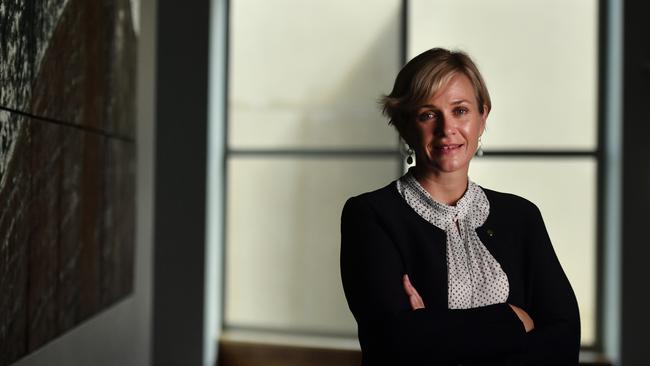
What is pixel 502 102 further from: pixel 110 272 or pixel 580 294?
pixel 110 272

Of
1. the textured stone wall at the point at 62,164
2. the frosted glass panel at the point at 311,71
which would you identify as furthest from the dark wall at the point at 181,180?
the textured stone wall at the point at 62,164

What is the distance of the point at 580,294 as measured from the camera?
4816 millimetres

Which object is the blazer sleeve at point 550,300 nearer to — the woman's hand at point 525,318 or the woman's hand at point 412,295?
the woman's hand at point 525,318

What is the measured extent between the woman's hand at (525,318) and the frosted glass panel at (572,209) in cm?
326

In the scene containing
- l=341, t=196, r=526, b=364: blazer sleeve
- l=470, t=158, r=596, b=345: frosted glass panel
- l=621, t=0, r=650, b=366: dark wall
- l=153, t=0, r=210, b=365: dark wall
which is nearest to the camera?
l=341, t=196, r=526, b=364: blazer sleeve

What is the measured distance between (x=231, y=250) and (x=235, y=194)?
420 millimetres

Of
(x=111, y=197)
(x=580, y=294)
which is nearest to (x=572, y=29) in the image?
(x=580, y=294)

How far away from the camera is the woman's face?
155 centimetres

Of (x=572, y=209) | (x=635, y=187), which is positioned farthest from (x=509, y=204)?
(x=572, y=209)

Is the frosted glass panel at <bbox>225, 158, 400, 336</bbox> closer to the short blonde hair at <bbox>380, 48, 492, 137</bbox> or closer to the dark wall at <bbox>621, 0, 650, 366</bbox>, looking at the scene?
the dark wall at <bbox>621, 0, 650, 366</bbox>

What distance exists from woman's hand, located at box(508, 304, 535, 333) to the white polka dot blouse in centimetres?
3

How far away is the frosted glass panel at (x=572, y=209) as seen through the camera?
4.80 meters

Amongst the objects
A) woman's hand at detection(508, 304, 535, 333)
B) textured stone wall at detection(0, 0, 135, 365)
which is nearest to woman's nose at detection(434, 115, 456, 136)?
woman's hand at detection(508, 304, 535, 333)

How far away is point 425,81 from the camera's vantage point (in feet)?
5.06
